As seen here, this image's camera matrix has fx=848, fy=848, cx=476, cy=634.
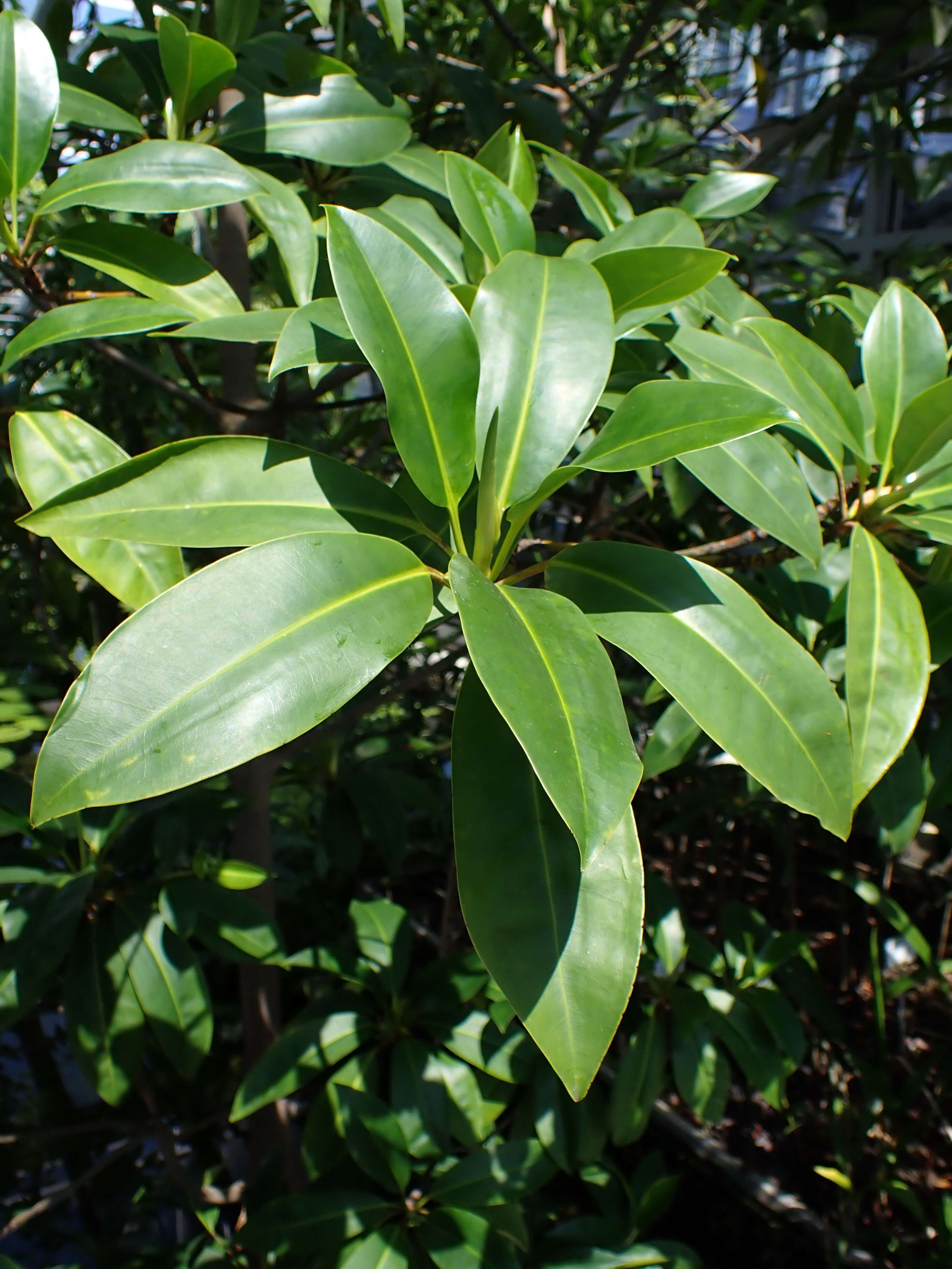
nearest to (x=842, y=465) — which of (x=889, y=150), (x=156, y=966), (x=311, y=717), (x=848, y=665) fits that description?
(x=848, y=665)

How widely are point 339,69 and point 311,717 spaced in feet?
3.22

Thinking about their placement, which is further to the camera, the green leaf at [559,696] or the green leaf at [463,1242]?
the green leaf at [463,1242]

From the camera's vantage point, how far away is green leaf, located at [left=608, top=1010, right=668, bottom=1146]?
1381 mm

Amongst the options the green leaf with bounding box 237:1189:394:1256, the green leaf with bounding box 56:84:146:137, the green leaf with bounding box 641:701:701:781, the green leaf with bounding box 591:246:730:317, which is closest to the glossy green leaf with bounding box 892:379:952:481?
the green leaf with bounding box 591:246:730:317

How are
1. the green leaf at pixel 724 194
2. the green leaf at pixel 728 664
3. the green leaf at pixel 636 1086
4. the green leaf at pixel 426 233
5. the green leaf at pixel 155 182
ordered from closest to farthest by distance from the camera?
the green leaf at pixel 728 664 → the green leaf at pixel 155 182 → the green leaf at pixel 426 233 → the green leaf at pixel 724 194 → the green leaf at pixel 636 1086

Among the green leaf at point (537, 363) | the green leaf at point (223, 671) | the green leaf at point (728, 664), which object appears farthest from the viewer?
the green leaf at point (537, 363)

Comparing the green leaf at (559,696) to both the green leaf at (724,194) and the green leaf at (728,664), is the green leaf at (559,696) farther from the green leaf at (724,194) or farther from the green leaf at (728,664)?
the green leaf at (724,194)

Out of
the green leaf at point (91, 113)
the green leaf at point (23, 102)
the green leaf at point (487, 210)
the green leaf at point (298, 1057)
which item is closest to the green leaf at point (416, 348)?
the green leaf at point (487, 210)

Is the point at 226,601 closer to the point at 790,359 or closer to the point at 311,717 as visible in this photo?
the point at 311,717

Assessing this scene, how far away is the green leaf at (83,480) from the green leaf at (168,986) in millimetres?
578

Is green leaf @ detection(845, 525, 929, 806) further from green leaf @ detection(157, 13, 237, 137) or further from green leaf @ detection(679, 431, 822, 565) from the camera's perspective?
green leaf @ detection(157, 13, 237, 137)

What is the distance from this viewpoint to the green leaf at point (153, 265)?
84cm

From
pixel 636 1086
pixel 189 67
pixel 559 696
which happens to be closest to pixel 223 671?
pixel 559 696

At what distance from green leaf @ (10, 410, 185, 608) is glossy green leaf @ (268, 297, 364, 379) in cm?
19
